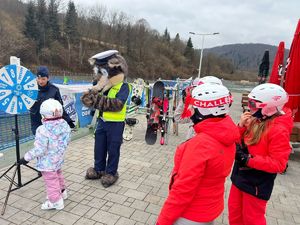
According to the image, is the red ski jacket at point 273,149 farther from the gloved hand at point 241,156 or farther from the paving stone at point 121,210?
the paving stone at point 121,210

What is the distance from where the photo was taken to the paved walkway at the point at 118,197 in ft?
10.2

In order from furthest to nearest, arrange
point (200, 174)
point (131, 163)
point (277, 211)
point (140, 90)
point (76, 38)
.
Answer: point (76, 38) < point (140, 90) < point (131, 163) < point (277, 211) < point (200, 174)

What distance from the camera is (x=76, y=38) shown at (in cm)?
5391

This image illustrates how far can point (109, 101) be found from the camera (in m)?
3.69

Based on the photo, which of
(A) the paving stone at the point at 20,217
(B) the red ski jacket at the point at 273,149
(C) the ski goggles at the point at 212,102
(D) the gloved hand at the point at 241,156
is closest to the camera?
(C) the ski goggles at the point at 212,102

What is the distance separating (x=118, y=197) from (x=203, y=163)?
2346 millimetres

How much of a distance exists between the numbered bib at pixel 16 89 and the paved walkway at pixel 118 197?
1.28 meters

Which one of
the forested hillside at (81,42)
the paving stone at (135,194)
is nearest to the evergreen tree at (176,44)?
the forested hillside at (81,42)

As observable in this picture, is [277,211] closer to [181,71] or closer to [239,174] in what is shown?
[239,174]

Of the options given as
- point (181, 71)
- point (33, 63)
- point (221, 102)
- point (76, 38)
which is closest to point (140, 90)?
point (221, 102)

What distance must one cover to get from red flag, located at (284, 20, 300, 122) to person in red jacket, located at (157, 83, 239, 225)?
3985mm

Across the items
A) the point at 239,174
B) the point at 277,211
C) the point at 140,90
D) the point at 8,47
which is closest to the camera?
the point at 239,174

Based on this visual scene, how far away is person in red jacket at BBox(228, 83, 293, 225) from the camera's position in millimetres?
2207

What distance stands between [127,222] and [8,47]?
3634 centimetres
